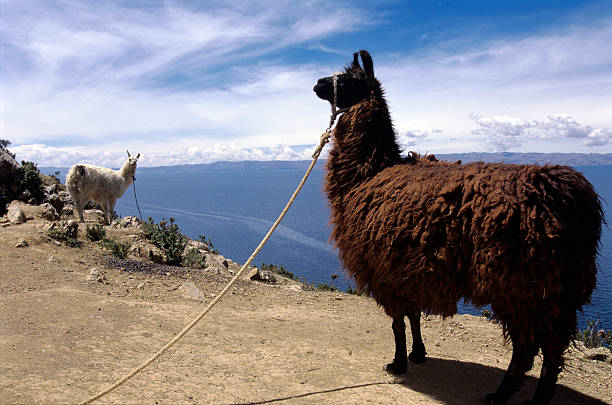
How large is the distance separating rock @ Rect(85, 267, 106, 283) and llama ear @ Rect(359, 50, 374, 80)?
5524 millimetres

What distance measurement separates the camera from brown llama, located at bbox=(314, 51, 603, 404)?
3.32 meters

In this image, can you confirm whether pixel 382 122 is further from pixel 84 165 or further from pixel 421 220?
pixel 84 165

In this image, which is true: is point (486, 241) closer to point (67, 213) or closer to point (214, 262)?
point (214, 262)

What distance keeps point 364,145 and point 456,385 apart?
2.85 metres

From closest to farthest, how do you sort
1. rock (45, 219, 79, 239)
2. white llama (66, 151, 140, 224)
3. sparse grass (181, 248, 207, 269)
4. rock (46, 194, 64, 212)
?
rock (45, 219, 79, 239) < sparse grass (181, 248, 207, 269) < white llama (66, 151, 140, 224) < rock (46, 194, 64, 212)

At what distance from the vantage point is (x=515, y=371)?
3730mm

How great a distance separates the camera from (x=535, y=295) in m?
3.35

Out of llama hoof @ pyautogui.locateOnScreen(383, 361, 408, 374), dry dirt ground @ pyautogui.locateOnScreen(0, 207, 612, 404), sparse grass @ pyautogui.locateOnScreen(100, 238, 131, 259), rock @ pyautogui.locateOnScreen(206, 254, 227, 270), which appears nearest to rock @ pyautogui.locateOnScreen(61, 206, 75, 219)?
sparse grass @ pyautogui.locateOnScreen(100, 238, 131, 259)

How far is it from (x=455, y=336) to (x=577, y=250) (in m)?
3.38

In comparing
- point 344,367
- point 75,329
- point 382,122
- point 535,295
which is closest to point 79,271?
point 75,329

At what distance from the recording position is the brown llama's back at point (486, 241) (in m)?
3.30

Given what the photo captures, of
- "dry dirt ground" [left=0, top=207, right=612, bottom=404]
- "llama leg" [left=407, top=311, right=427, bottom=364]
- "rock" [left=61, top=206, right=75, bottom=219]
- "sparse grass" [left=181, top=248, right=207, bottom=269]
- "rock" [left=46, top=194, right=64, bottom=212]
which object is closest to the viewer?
"dry dirt ground" [left=0, top=207, right=612, bottom=404]

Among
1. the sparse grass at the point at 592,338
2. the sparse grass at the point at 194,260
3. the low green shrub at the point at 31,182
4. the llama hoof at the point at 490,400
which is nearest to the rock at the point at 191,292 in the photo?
the sparse grass at the point at 194,260

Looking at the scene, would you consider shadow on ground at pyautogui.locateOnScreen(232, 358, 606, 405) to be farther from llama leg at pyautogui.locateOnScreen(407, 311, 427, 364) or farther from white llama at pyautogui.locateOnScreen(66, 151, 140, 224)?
white llama at pyautogui.locateOnScreen(66, 151, 140, 224)
